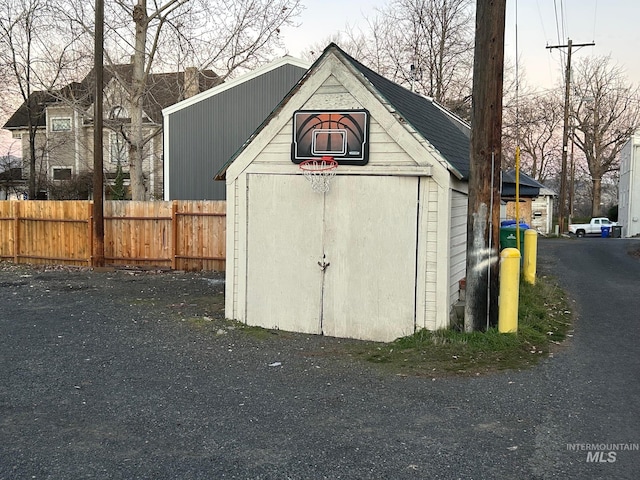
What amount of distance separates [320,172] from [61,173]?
96.4 feet

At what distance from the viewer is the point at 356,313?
8273 mm

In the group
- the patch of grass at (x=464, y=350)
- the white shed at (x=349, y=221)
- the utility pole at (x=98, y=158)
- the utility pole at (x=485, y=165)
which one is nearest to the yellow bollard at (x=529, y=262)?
the patch of grass at (x=464, y=350)

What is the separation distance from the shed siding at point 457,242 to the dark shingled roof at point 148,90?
15773mm

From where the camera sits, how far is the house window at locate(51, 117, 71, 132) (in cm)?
3272

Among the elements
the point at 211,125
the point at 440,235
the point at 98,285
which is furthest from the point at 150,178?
the point at 440,235

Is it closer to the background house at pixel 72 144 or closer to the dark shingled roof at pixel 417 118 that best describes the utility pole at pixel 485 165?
the dark shingled roof at pixel 417 118

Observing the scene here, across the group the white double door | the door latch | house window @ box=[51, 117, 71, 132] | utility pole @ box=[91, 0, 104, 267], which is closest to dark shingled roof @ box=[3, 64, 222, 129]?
house window @ box=[51, 117, 71, 132]

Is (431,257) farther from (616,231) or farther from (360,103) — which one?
(616,231)

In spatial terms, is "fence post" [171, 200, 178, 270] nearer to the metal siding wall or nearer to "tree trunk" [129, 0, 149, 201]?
the metal siding wall

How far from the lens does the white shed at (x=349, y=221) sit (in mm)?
7875

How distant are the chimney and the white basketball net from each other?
16354 mm

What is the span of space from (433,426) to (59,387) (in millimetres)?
3775

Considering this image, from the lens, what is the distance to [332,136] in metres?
8.34

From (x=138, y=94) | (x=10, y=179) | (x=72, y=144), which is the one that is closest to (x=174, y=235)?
(x=138, y=94)
